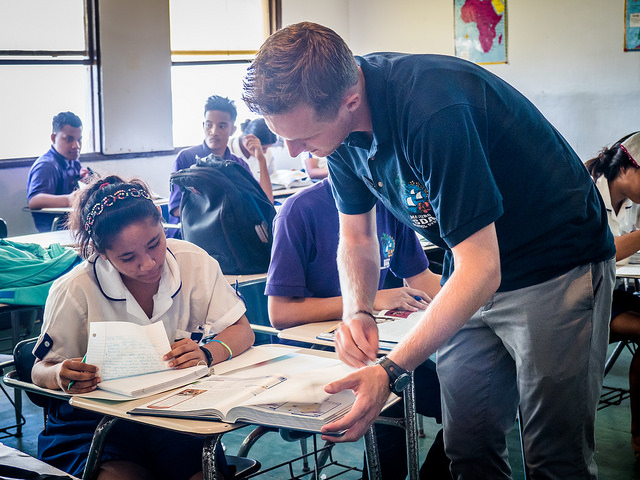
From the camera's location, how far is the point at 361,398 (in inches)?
46.4

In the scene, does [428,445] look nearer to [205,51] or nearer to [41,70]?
[41,70]

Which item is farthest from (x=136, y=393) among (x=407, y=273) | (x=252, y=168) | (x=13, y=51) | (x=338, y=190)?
(x=13, y=51)

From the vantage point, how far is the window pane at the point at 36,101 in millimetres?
5527

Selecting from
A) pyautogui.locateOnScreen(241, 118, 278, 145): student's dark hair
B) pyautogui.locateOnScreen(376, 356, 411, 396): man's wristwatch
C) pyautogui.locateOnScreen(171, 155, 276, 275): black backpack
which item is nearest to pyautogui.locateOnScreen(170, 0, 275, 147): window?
pyautogui.locateOnScreen(241, 118, 278, 145): student's dark hair

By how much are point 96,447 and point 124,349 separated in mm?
223

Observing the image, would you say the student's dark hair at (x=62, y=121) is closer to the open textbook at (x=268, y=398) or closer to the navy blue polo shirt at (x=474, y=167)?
the open textbook at (x=268, y=398)

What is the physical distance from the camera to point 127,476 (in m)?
1.58

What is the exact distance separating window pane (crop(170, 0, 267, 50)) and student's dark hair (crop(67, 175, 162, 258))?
522cm

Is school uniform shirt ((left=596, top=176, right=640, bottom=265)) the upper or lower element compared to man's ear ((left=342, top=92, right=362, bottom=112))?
lower

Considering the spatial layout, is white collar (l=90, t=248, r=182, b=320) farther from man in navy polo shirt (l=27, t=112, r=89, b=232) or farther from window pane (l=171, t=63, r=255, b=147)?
window pane (l=171, t=63, r=255, b=147)

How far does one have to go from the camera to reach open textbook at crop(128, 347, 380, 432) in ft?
4.41

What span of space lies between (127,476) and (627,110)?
6016 mm

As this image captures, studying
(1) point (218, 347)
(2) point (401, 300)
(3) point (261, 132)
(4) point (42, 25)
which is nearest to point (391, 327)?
(2) point (401, 300)

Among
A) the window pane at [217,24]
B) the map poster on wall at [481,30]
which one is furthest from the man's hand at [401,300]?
the map poster on wall at [481,30]
